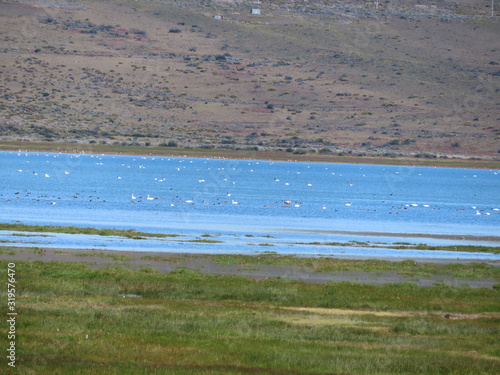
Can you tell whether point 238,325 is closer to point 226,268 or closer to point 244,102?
point 226,268

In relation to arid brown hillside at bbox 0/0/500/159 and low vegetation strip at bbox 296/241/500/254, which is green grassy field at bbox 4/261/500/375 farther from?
arid brown hillside at bbox 0/0/500/159

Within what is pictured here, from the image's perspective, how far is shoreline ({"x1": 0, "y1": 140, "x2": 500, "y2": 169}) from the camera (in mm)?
145750

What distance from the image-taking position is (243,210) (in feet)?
204

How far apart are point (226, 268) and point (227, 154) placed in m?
122

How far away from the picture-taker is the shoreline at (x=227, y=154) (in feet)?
478

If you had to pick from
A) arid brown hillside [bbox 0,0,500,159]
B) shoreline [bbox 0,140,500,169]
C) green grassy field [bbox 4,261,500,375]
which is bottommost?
shoreline [bbox 0,140,500,169]

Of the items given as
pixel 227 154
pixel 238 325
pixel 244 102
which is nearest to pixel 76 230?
pixel 238 325

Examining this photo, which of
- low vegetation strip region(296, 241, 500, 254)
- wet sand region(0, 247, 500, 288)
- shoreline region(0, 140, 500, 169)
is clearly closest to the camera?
wet sand region(0, 247, 500, 288)

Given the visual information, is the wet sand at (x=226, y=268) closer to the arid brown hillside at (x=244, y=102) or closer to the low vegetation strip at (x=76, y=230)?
the low vegetation strip at (x=76, y=230)

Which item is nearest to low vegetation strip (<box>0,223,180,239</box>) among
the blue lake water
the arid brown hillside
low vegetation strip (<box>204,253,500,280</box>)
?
the blue lake water

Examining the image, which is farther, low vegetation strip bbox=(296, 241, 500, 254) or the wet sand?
low vegetation strip bbox=(296, 241, 500, 254)

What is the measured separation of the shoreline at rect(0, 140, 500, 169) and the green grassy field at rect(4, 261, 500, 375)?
401 ft

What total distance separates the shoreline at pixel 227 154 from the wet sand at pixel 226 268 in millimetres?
116183

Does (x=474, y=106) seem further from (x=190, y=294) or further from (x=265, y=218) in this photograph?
(x=190, y=294)
